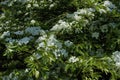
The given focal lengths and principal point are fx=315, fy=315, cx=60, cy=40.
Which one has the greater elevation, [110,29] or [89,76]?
[110,29]

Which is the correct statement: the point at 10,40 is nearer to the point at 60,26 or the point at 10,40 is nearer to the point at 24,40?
the point at 24,40

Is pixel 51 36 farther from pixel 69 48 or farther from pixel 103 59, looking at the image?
pixel 103 59

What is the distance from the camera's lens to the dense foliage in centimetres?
487

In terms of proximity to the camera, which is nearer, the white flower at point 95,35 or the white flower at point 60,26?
the white flower at point 95,35

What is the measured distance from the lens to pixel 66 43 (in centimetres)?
530

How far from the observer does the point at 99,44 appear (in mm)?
5414

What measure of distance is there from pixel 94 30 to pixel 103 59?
819mm

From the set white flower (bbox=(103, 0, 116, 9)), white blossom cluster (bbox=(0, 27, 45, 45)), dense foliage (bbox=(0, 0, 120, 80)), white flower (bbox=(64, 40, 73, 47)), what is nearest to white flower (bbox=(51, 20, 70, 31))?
dense foliage (bbox=(0, 0, 120, 80))

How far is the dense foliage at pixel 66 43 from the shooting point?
487 cm

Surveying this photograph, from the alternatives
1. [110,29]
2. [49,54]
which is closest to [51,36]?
[49,54]

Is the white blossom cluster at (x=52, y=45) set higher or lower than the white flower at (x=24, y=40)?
higher

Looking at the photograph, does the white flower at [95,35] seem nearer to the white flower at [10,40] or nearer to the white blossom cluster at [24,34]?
the white blossom cluster at [24,34]

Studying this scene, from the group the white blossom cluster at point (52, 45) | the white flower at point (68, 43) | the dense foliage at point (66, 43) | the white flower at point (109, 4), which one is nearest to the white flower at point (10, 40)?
the dense foliage at point (66, 43)

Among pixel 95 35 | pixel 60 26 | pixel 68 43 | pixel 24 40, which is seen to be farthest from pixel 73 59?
pixel 24 40
